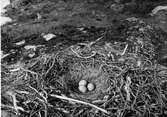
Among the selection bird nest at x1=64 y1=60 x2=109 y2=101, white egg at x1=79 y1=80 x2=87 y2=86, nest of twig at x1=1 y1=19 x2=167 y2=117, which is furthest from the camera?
white egg at x1=79 y1=80 x2=87 y2=86

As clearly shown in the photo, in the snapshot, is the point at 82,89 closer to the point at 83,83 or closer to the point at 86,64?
the point at 83,83

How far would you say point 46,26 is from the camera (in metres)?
3.48

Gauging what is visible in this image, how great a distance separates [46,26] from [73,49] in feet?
3.40

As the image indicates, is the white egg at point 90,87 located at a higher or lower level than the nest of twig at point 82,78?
lower

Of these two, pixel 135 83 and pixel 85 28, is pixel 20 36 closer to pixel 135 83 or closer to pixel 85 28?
pixel 85 28

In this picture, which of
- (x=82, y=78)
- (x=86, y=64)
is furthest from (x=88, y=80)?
(x=86, y=64)

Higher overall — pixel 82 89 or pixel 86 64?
pixel 86 64

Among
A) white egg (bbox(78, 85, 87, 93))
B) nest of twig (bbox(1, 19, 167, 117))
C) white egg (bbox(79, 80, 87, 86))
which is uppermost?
nest of twig (bbox(1, 19, 167, 117))

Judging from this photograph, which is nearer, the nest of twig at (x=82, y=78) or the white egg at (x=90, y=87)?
Result: the nest of twig at (x=82, y=78)

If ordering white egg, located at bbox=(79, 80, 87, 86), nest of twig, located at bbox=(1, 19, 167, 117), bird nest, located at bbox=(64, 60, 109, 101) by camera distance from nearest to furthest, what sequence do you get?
1. nest of twig, located at bbox=(1, 19, 167, 117)
2. bird nest, located at bbox=(64, 60, 109, 101)
3. white egg, located at bbox=(79, 80, 87, 86)

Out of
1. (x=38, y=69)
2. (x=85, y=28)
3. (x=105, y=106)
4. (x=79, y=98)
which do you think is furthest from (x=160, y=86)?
(x=85, y=28)

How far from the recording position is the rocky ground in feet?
6.67

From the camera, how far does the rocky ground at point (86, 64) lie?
203 cm

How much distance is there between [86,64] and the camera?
8.09 feet
